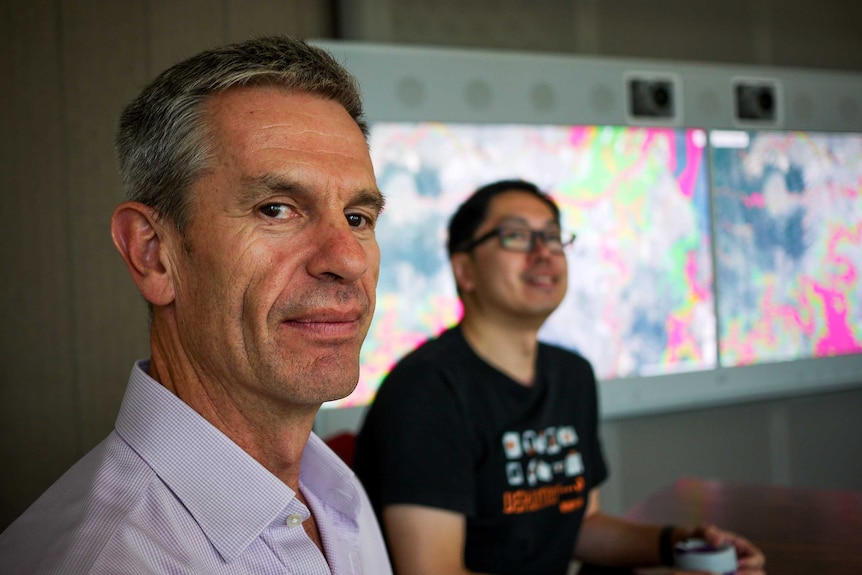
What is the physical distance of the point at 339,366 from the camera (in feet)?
3.18

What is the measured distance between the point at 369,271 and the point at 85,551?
0.47 meters

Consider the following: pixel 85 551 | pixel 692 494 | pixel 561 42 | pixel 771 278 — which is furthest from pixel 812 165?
pixel 85 551

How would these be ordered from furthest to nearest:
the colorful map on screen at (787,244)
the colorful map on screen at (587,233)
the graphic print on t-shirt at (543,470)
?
the colorful map on screen at (787,244), the colorful map on screen at (587,233), the graphic print on t-shirt at (543,470)

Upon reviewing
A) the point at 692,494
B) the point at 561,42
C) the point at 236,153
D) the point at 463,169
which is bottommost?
the point at 692,494

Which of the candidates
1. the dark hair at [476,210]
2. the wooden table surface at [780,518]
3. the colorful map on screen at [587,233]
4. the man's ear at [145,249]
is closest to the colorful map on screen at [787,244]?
the colorful map on screen at [587,233]

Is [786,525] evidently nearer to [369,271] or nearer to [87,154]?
[369,271]

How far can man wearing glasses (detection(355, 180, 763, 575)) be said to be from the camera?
1563mm

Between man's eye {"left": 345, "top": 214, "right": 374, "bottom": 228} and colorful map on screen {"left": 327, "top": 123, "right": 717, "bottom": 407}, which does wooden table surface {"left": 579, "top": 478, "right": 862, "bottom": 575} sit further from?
colorful map on screen {"left": 327, "top": 123, "right": 717, "bottom": 407}

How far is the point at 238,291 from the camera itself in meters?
0.95

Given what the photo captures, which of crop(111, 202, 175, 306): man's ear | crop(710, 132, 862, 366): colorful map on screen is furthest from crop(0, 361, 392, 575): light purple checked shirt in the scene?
crop(710, 132, 862, 366): colorful map on screen

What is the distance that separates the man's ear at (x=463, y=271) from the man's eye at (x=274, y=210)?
1.10m

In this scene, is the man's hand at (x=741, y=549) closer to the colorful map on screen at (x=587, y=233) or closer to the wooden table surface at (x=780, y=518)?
the wooden table surface at (x=780, y=518)

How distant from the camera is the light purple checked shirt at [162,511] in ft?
2.55

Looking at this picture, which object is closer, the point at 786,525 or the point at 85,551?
the point at 85,551
